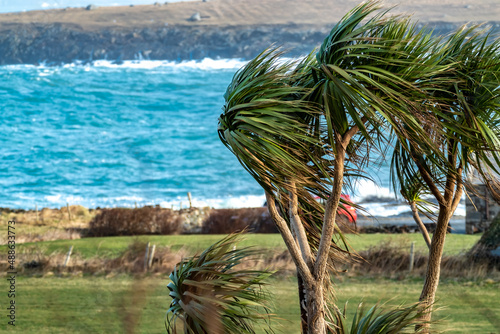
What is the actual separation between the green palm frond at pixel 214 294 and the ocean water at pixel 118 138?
881 inches

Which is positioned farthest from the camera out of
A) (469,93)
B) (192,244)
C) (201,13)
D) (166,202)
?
(201,13)

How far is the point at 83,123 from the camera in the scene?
47250 millimetres

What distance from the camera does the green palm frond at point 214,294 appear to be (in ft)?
9.66

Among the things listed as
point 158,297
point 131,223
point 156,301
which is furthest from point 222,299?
point 131,223

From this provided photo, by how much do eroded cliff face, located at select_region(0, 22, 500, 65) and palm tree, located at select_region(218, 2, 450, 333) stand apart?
4705 centimetres

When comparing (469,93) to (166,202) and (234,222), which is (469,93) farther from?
(166,202)

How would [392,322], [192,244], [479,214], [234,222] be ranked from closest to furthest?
[392,322] → [192,244] → [479,214] → [234,222]

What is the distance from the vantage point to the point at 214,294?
3084 millimetres

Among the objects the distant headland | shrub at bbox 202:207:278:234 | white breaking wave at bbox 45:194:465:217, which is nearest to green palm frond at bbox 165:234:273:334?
shrub at bbox 202:207:278:234

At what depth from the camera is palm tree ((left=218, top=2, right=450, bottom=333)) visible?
8.44 feet

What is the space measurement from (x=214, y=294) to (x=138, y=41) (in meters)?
55.7

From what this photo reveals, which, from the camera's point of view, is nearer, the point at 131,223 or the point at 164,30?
the point at 131,223

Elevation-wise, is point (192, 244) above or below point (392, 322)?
below

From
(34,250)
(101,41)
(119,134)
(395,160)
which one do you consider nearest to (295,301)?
(395,160)
